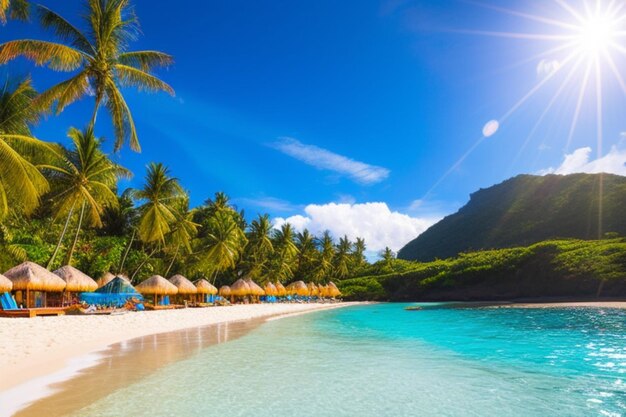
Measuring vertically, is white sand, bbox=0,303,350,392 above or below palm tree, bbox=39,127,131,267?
below

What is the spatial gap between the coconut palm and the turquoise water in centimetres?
1568

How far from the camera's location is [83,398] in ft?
19.4

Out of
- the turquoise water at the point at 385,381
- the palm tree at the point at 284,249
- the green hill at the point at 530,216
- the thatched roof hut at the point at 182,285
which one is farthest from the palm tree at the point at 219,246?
the green hill at the point at 530,216

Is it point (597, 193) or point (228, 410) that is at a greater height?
point (597, 193)

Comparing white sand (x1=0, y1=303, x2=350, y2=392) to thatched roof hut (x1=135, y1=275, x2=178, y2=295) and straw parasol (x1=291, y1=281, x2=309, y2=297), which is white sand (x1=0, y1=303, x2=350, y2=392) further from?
straw parasol (x1=291, y1=281, x2=309, y2=297)

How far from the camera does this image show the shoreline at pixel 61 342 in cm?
714

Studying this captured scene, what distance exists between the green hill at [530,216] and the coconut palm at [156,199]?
48541mm

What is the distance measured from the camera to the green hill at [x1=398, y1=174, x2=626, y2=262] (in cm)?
5434

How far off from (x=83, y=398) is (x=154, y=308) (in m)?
19.4

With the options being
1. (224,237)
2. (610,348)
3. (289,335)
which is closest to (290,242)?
(224,237)

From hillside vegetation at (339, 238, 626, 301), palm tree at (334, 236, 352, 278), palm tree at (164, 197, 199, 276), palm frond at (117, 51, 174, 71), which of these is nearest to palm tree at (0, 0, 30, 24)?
palm frond at (117, 51, 174, 71)

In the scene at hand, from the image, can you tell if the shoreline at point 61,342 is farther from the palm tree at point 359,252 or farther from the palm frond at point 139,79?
the palm tree at point 359,252

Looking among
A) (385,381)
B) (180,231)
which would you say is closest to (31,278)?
(180,231)

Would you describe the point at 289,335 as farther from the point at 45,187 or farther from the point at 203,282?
the point at 203,282
